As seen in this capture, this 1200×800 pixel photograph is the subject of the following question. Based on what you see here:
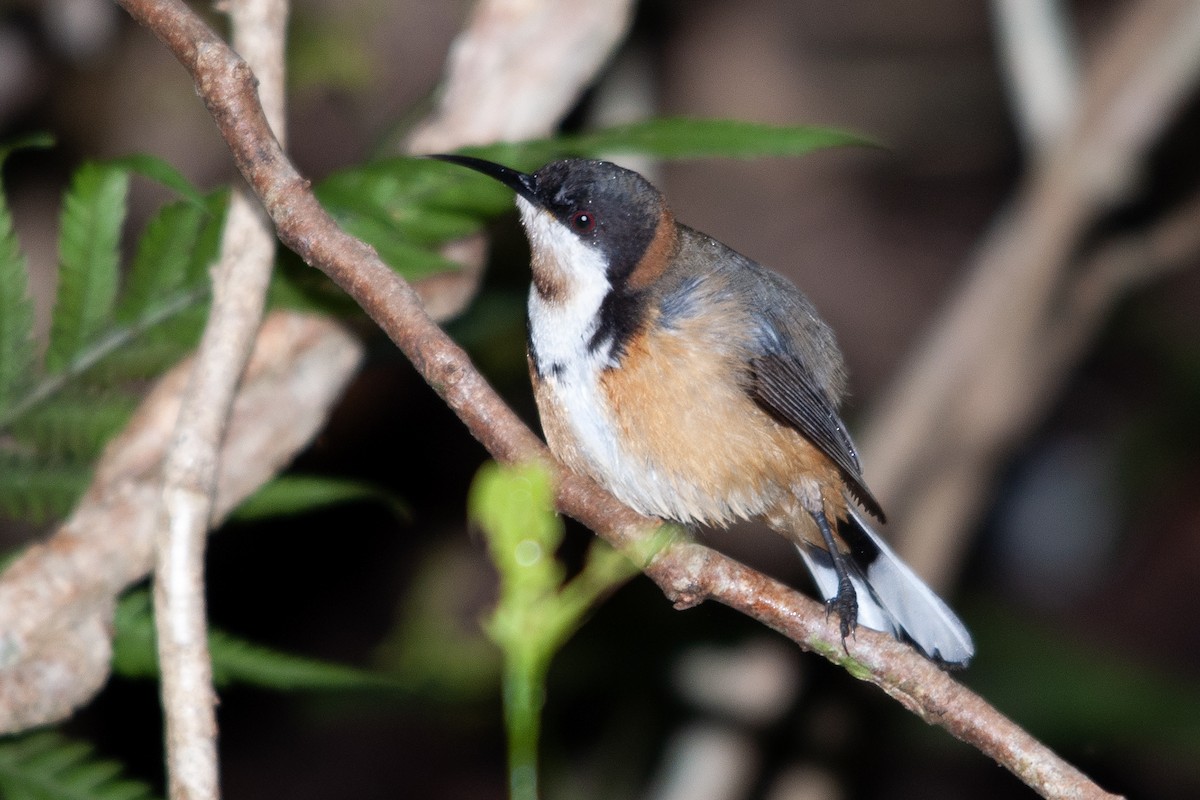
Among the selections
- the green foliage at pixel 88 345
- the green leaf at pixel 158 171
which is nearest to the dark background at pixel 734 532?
the green foliage at pixel 88 345

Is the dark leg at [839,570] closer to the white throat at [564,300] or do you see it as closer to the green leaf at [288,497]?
the white throat at [564,300]

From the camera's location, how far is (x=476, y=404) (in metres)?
2.80

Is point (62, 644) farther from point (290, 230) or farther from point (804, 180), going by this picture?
point (804, 180)

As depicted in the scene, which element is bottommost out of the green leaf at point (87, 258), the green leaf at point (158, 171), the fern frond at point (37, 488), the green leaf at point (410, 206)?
the fern frond at point (37, 488)

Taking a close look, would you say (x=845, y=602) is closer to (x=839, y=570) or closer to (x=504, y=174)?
(x=839, y=570)

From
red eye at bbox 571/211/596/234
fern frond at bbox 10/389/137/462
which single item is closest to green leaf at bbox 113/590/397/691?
fern frond at bbox 10/389/137/462

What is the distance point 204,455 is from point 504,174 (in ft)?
4.05

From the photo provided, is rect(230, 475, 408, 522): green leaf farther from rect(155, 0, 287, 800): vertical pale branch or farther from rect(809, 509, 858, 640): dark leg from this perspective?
rect(809, 509, 858, 640): dark leg

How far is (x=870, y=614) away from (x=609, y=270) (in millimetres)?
1443

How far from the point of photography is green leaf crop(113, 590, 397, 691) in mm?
3428

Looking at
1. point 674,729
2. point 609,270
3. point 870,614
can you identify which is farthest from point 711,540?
point 609,270

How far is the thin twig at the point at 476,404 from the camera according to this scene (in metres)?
2.79

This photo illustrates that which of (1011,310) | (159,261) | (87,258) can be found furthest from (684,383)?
(1011,310)

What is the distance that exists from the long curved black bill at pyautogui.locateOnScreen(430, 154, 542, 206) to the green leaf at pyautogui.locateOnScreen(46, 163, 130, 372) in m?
0.87
